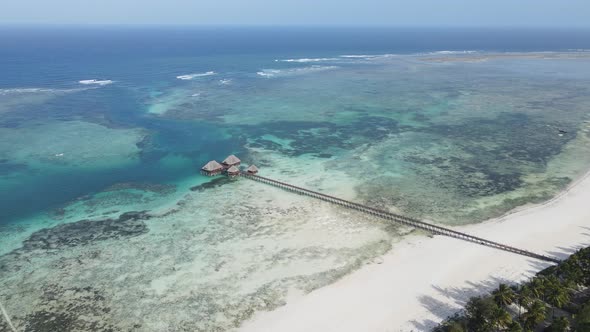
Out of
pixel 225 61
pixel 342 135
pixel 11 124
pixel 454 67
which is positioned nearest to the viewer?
pixel 342 135

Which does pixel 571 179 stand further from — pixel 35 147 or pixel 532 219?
pixel 35 147

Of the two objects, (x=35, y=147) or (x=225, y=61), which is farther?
(x=225, y=61)

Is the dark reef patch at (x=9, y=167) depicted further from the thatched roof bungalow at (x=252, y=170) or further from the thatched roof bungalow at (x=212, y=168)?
the thatched roof bungalow at (x=252, y=170)

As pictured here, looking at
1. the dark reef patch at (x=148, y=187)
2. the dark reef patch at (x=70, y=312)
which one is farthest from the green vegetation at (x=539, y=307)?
the dark reef patch at (x=148, y=187)

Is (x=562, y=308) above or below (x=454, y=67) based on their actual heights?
below

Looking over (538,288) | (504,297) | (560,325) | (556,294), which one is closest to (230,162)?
(504,297)

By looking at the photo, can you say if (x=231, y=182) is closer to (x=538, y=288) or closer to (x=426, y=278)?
(x=426, y=278)

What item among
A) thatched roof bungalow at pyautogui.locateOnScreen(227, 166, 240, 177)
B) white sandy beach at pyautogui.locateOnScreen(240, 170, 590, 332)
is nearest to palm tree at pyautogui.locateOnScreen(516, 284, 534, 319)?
white sandy beach at pyautogui.locateOnScreen(240, 170, 590, 332)

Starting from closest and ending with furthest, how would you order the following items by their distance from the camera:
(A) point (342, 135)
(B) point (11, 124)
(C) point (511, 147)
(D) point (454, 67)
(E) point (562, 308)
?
1. (E) point (562, 308)
2. (C) point (511, 147)
3. (A) point (342, 135)
4. (B) point (11, 124)
5. (D) point (454, 67)

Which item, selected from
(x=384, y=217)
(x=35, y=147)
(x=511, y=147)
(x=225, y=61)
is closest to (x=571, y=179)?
(x=511, y=147)
